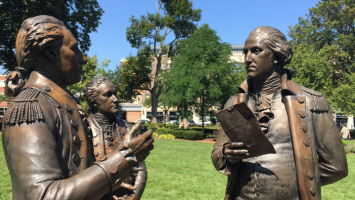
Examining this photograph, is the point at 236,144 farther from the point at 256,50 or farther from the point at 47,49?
the point at 47,49

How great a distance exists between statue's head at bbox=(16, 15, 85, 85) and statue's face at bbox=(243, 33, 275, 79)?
1.56 metres

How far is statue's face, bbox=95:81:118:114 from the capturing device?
389 centimetres

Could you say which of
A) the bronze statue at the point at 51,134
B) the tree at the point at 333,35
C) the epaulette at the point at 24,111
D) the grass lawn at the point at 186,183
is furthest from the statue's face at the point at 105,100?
the tree at the point at 333,35

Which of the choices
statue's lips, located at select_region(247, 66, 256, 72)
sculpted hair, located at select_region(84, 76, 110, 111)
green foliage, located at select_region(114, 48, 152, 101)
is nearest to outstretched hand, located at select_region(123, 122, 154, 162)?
statue's lips, located at select_region(247, 66, 256, 72)

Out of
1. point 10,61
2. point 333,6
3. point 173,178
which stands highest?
point 333,6

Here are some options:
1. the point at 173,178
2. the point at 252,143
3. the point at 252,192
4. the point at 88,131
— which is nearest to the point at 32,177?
the point at 88,131

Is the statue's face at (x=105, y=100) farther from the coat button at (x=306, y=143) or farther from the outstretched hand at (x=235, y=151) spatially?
the coat button at (x=306, y=143)

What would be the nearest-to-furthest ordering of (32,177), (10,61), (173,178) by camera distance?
(32,177) < (173,178) < (10,61)

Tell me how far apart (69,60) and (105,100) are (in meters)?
2.05

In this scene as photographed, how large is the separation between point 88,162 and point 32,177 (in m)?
0.39

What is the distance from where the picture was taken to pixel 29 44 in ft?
5.74

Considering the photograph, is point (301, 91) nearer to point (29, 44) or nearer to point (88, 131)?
point (88, 131)

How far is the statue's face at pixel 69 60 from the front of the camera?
1839mm

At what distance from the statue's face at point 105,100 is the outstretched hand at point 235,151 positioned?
1675 mm
